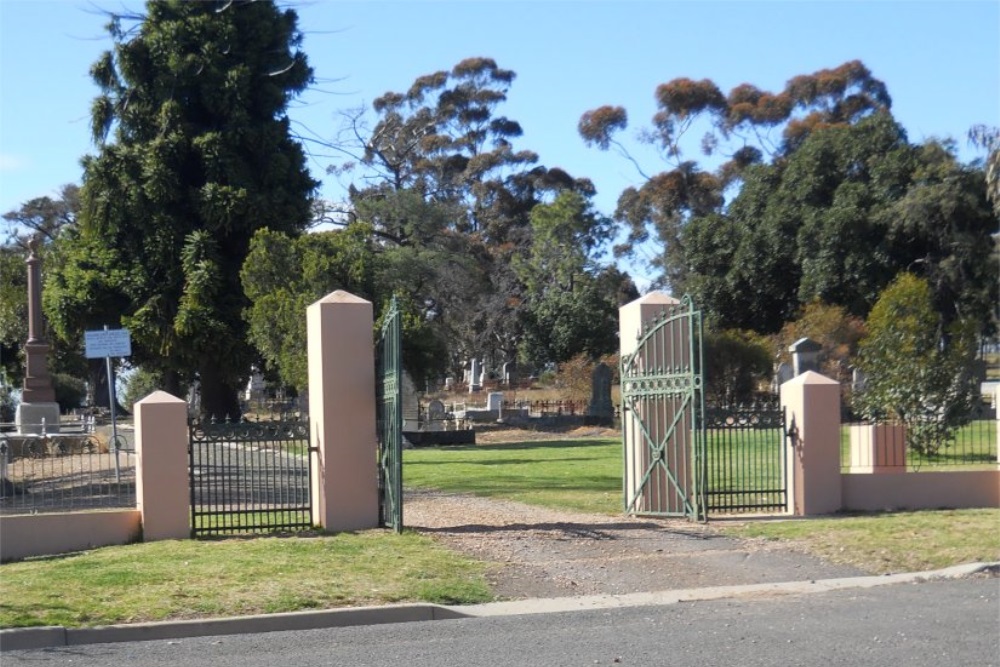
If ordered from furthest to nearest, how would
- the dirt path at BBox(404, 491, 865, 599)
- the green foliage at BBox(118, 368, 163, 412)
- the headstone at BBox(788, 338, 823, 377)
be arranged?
the green foliage at BBox(118, 368, 163, 412), the headstone at BBox(788, 338, 823, 377), the dirt path at BBox(404, 491, 865, 599)

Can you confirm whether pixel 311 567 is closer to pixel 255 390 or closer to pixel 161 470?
pixel 161 470

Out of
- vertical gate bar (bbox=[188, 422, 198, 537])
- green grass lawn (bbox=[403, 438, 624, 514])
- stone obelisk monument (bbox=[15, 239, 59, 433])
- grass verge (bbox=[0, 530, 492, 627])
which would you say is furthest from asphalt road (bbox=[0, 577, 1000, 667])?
stone obelisk monument (bbox=[15, 239, 59, 433])

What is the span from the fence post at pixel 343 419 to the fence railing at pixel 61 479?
2.30 metres

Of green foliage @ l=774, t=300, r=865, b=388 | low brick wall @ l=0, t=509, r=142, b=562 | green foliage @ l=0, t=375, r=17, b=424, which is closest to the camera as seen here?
low brick wall @ l=0, t=509, r=142, b=562

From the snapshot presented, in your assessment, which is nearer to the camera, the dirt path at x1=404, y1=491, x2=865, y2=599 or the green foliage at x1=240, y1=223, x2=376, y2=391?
the dirt path at x1=404, y1=491, x2=865, y2=599

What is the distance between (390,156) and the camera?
61.4 metres

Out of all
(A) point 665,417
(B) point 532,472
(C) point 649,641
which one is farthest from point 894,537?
(B) point 532,472

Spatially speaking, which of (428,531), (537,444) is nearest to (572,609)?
(428,531)

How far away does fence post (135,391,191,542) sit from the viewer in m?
13.0

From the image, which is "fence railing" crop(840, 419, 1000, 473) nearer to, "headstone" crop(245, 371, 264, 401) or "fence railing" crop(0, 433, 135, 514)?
"fence railing" crop(0, 433, 135, 514)

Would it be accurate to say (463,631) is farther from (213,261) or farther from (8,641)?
(213,261)

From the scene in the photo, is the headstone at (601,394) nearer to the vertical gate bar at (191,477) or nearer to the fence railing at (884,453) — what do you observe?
the fence railing at (884,453)

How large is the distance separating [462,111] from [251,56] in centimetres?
2814

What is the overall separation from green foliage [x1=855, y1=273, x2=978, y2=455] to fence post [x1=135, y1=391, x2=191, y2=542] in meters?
12.6
